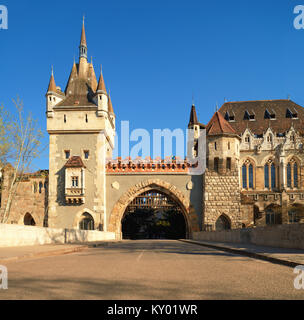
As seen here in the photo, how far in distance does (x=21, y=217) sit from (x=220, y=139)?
1932cm

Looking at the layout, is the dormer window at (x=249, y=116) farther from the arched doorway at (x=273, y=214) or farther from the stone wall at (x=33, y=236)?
the stone wall at (x=33, y=236)

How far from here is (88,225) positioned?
3362cm

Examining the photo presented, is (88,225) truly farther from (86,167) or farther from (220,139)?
(220,139)

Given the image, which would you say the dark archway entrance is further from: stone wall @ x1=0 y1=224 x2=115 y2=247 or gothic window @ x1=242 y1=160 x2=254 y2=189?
stone wall @ x1=0 y1=224 x2=115 y2=247

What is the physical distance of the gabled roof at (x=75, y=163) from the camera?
33.0m

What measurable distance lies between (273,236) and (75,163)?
76.3 ft

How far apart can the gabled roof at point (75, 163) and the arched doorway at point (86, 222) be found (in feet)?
14.1

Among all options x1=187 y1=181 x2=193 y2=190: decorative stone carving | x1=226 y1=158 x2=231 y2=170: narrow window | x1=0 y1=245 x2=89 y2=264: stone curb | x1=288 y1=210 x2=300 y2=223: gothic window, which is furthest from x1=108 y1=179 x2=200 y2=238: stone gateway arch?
x1=0 y1=245 x2=89 y2=264: stone curb

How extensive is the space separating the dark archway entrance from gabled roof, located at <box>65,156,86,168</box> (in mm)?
9137

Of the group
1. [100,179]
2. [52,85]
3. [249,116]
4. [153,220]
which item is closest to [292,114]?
[249,116]

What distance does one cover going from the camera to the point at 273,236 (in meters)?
12.6

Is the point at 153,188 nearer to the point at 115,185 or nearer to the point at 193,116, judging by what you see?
the point at 115,185

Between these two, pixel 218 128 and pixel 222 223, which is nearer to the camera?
pixel 222 223
